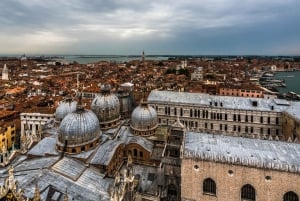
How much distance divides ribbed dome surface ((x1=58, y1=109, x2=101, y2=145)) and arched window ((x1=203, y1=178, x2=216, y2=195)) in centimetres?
1127

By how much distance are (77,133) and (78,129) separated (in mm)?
386

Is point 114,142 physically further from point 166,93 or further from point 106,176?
point 166,93

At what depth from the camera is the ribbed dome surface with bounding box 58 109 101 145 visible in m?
21.2

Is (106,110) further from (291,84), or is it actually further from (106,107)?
(291,84)

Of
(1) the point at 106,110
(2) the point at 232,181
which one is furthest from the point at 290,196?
(1) the point at 106,110

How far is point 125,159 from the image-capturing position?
25.3m

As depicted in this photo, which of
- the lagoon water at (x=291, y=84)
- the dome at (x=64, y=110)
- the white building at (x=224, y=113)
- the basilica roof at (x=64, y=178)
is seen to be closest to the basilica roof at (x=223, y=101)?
the white building at (x=224, y=113)

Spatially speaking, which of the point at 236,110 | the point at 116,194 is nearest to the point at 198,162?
the point at 116,194

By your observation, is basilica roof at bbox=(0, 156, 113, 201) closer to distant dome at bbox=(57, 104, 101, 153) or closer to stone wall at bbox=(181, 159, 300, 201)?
distant dome at bbox=(57, 104, 101, 153)

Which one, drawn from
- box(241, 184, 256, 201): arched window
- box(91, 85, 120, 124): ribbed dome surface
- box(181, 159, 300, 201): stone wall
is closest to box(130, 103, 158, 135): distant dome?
box(91, 85, 120, 124): ribbed dome surface

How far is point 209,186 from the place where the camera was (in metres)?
18.3

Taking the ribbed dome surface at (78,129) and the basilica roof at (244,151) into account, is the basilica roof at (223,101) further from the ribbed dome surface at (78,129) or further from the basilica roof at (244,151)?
the ribbed dome surface at (78,129)

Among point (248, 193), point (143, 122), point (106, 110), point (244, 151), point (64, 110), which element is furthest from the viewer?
point (64, 110)

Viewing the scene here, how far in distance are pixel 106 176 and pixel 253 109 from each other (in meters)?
25.5
